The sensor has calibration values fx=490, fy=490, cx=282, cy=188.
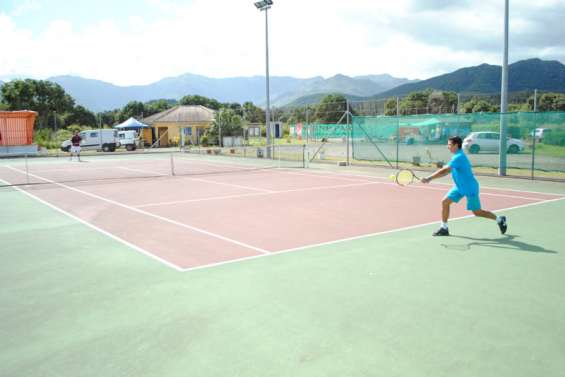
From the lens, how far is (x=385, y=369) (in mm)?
3768

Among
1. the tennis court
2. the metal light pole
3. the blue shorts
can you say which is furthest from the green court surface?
the metal light pole

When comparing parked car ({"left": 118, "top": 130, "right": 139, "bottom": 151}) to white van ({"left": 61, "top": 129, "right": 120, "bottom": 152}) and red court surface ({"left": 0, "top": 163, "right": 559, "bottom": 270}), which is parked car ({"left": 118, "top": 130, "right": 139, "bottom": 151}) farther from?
red court surface ({"left": 0, "top": 163, "right": 559, "bottom": 270})

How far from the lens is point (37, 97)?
74.5m

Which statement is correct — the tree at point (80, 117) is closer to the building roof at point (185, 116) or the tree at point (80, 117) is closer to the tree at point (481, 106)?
the building roof at point (185, 116)

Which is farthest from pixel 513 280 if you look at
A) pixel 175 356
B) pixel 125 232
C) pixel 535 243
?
pixel 125 232

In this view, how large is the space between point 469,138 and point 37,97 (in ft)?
228

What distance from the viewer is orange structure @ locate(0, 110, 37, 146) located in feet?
134

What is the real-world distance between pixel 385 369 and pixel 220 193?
36.0 ft

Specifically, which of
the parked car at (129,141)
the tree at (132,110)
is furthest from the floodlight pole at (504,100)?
the tree at (132,110)

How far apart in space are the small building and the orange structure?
51.1 ft

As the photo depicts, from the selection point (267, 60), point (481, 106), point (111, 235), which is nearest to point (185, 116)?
point (267, 60)

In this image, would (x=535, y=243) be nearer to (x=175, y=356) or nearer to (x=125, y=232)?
(x=175, y=356)

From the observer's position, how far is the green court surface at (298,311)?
3908 millimetres

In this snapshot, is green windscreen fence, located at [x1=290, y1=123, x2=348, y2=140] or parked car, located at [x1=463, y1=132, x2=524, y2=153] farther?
green windscreen fence, located at [x1=290, y1=123, x2=348, y2=140]
